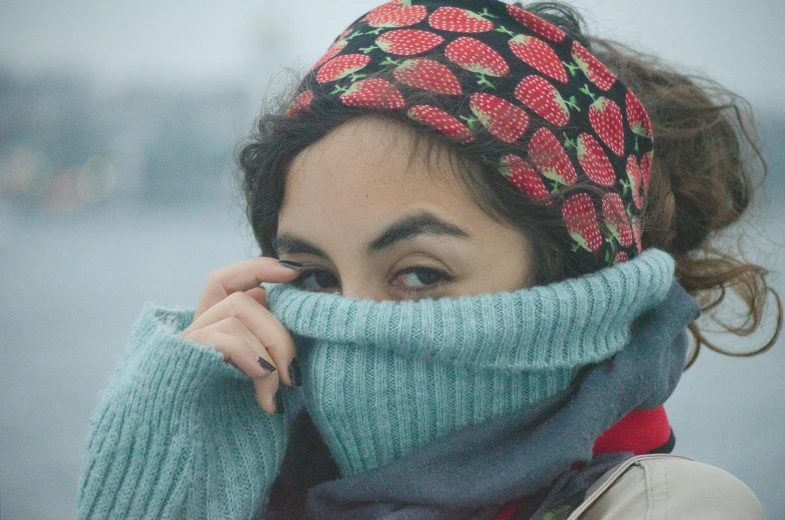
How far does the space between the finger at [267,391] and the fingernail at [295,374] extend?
0.03 m

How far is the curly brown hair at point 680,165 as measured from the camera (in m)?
1.29

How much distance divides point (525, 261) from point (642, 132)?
34 cm

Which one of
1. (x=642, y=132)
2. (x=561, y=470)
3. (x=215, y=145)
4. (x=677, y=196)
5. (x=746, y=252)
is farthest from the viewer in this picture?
(x=215, y=145)

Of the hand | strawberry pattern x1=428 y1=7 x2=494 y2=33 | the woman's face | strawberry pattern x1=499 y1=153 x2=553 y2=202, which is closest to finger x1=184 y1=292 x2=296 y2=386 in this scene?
the hand

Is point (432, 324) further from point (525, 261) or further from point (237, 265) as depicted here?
point (237, 265)

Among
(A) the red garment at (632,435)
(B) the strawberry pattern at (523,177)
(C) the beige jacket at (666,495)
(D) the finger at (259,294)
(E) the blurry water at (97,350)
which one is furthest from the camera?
(E) the blurry water at (97,350)

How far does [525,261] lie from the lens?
1.11 m

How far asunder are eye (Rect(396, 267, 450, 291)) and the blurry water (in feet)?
3.90

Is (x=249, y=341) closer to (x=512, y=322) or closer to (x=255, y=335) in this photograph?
(x=255, y=335)

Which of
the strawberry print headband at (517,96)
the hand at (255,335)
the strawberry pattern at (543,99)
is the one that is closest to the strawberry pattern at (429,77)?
the strawberry print headband at (517,96)

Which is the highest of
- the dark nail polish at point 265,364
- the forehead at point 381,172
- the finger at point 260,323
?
the forehead at point 381,172

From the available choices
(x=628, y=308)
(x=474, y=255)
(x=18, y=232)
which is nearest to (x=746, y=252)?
(x=628, y=308)

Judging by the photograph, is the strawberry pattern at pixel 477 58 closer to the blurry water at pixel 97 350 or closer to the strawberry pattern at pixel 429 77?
the strawberry pattern at pixel 429 77

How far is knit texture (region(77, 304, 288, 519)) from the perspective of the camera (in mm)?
1090
